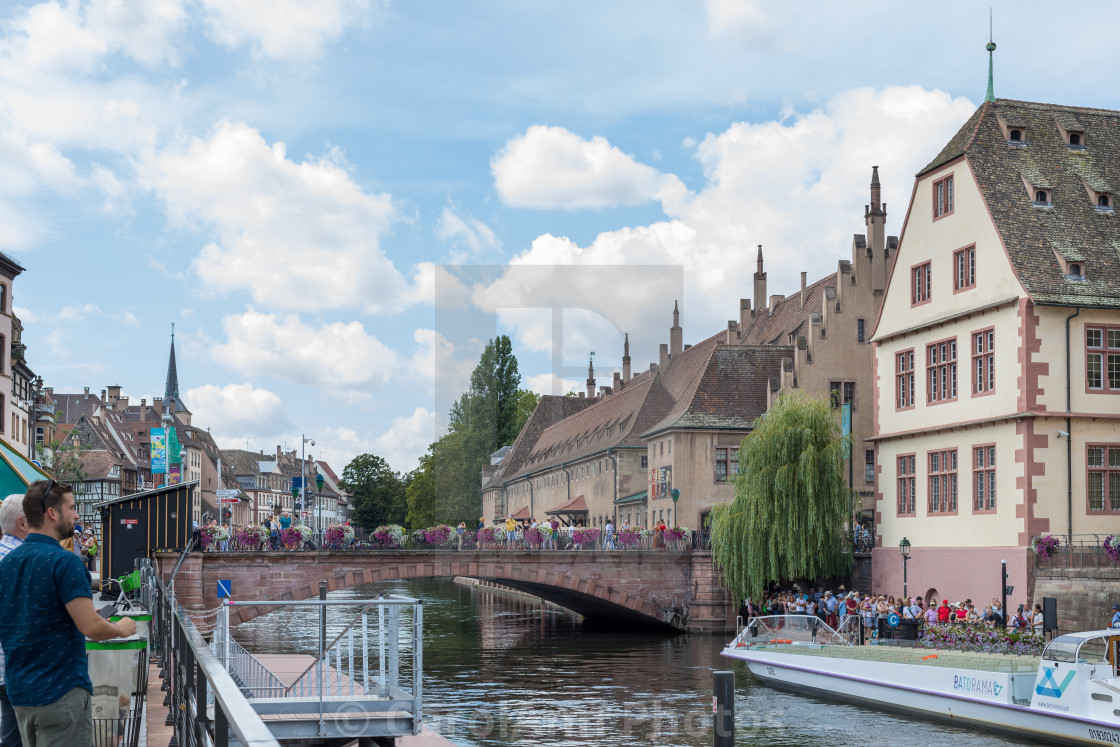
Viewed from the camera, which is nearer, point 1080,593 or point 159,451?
point 1080,593

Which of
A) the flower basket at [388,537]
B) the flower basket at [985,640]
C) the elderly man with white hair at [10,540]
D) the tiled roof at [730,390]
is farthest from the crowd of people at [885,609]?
the elderly man with white hair at [10,540]

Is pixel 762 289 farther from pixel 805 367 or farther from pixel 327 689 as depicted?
Result: pixel 327 689

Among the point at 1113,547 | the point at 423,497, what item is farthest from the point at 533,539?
the point at 423,497

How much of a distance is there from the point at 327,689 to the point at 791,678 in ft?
62.4

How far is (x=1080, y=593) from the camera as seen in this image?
31.7 meters

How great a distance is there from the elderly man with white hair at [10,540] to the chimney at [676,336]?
71120 millimetres

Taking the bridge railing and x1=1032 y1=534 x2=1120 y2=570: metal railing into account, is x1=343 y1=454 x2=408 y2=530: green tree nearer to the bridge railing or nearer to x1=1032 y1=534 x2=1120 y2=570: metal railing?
the bridge railing

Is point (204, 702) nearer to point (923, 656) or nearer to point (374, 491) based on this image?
point (923, 656)

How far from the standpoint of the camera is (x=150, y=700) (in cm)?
1350

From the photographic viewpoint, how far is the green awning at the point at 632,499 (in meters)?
62.7

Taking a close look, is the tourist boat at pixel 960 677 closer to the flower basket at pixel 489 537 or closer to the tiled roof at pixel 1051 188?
the tiled roof at pixel 1051 188

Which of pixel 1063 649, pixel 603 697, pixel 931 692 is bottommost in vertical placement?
pixel 603 697

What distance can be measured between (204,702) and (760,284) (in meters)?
65.7

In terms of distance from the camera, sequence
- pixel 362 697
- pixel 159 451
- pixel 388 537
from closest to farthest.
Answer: pixel 362 697
pixel 388 537
pixel 159 451
